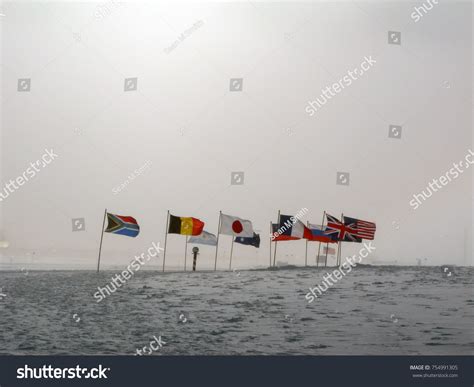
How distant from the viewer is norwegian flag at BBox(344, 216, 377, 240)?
71.9 ft

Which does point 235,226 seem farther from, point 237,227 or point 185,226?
point 185,226

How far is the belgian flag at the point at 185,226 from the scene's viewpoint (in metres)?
23.2

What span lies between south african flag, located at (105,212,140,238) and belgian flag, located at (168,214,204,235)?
196 centimetres

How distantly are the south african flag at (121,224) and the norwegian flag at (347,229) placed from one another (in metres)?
7.71

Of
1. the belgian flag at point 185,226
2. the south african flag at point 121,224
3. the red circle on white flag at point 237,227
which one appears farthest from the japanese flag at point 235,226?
the south african flag at point 121,224

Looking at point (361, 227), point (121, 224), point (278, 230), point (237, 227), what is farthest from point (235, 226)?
point (361, 227)

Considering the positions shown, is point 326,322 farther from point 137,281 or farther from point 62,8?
point 62,8

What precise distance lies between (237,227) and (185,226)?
84.1 inches

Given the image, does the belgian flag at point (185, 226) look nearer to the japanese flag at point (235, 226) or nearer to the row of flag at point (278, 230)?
the row of flag at point (278, 230)

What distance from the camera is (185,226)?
77.7ft

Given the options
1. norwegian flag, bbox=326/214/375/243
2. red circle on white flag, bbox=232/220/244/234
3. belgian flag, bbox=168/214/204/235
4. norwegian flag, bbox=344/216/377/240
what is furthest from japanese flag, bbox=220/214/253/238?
norwegian flag, bbox=344/216/377/240

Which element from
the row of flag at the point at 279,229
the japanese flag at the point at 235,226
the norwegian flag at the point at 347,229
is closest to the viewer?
the norwegian flag at the point at 347,229
